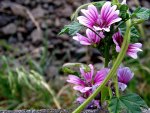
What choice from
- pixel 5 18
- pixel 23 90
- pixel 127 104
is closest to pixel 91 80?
pixel 127 104

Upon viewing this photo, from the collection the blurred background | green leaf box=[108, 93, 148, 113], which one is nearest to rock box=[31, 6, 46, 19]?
the blurred background

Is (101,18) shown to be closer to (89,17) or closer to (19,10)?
(89,17)

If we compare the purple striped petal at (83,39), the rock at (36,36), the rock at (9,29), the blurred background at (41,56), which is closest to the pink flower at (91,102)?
the purple striped petal at (83,39)

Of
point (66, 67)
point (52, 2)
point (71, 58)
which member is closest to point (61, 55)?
point (71, 58)

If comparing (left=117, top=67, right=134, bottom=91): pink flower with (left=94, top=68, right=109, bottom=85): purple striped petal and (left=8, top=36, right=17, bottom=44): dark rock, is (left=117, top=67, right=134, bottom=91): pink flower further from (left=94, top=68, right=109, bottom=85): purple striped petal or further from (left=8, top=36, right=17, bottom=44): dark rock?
(left=8, top=36, right=17, bottom=44): dark rock

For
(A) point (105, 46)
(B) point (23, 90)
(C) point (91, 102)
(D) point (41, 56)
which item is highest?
(A) point (105, 46)

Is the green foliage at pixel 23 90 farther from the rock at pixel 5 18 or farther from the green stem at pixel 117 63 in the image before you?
the green stem at pixel 117 63
